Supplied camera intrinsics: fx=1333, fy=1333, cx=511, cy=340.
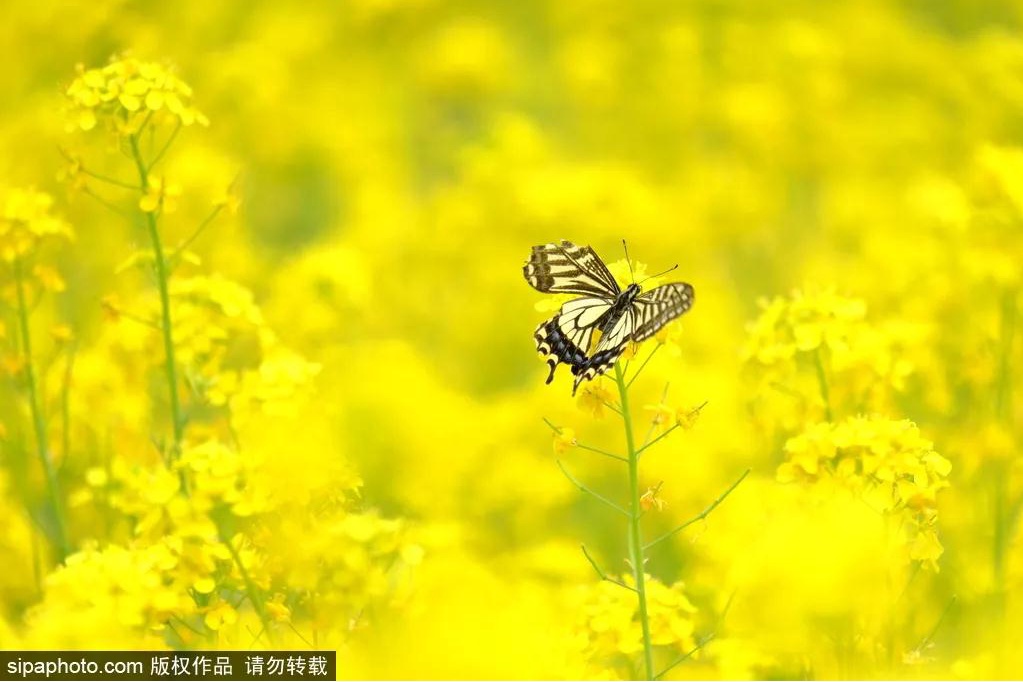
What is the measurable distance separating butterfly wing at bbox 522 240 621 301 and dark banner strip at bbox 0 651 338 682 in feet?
3.50

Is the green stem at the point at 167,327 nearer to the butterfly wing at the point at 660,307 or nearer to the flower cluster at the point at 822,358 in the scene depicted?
the butterfly wing at the point at 660,307

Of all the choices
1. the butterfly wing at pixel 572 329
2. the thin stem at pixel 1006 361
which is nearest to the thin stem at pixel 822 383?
the butterfly wing at pixel 572 329

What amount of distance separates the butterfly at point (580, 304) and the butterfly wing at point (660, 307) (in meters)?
0.03

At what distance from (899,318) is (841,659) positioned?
8.35ft

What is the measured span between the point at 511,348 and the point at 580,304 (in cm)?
346

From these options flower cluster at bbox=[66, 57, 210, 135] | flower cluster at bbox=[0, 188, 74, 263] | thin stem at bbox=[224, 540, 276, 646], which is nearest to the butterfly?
thin stem at bbox=[224, 540, 276, 646]

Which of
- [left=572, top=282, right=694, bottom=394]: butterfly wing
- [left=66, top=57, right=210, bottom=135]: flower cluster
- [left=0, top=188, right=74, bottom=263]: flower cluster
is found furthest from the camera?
[left=0, top=188, right=74, bottom=263]: flower cluster

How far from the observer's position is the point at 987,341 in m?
4.52

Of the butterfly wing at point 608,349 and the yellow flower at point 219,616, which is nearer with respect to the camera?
the butterfly wing at point 608,349

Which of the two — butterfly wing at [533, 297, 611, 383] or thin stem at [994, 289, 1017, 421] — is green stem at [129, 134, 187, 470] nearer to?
butterfly wing at [533, 297, 611, 383]

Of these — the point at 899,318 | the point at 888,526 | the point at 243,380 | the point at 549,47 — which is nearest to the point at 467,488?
the point at 243,380

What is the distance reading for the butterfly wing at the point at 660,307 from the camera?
9.71 ft

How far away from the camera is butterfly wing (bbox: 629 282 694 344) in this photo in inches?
116

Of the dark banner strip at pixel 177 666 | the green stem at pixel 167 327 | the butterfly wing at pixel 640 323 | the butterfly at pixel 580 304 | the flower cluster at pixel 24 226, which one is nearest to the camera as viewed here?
the dark banner strip at pixel 177 666
